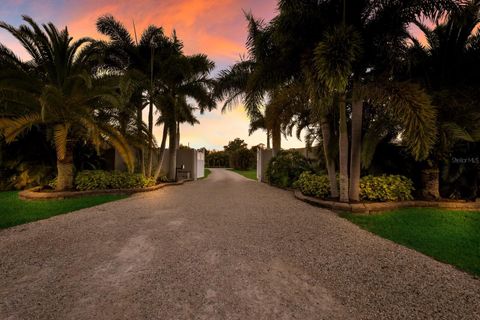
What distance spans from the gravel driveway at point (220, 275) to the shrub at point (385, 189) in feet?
8.62

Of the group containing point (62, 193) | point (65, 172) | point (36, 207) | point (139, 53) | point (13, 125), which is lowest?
point (36, 207)

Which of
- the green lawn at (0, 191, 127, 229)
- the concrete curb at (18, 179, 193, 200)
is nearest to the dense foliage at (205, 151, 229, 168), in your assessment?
the concrete curb at (18, 179, 193, 200)

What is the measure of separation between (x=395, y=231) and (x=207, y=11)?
9172 mm

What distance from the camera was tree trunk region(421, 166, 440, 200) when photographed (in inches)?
292

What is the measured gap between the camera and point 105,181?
9617 millimetres

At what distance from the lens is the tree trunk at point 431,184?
24.3 ft

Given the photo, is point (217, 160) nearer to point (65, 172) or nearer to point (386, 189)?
point (65, 172)

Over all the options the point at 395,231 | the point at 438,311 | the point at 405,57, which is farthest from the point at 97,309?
the point at 405,57

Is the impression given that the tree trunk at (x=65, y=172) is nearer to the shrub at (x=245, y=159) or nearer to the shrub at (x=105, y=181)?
the shrub at (x=105, y=181)

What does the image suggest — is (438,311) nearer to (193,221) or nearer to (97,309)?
(97,309)

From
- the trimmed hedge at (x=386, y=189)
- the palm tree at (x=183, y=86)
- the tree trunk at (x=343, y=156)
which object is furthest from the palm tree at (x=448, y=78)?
the palm tree at (x=183, y=86)

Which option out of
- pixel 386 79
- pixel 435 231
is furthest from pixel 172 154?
pixel 435 231

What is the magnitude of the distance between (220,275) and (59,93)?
8.48 m

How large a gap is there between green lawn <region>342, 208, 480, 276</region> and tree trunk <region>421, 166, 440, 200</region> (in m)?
1.00
